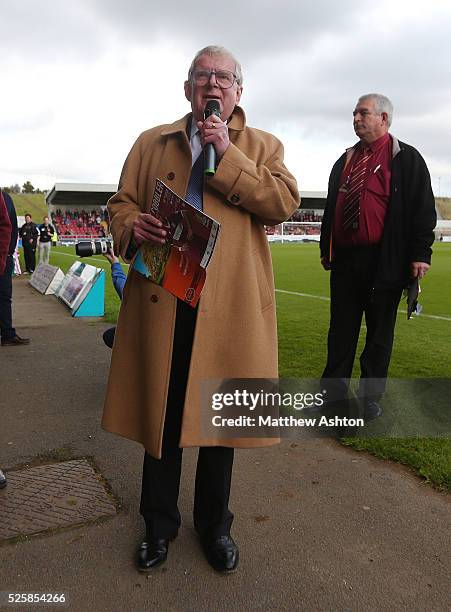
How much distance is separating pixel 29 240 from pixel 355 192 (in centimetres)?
1662

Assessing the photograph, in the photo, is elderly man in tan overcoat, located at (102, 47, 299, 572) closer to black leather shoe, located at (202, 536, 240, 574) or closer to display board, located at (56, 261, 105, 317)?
black leather shoe, located at (202, 536, 240, 574)

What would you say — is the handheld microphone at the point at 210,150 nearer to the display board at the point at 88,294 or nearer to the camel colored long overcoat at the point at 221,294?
the camel colored long overcoat at the point at 221,294

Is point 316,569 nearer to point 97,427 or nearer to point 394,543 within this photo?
point 394,543

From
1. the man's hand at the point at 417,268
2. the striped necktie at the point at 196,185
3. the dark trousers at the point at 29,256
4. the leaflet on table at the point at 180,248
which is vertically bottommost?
the dark trousers at the point at 29,256

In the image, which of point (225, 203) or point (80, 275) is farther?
point (80, 275)

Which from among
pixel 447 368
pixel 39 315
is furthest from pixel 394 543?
pixel 39 315

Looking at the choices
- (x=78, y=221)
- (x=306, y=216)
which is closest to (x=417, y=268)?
(x=78, y=221)

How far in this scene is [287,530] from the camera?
278 cm

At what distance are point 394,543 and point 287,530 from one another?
21.0 inches

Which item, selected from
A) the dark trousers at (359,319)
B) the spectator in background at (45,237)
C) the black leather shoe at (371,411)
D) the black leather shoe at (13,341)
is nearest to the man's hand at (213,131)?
the dark trousers at (359,319)

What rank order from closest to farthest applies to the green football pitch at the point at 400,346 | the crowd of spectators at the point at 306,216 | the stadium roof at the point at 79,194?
the green football pitch at the point at 400,346 → the stadium roof at the point at 79,194 → the crowd of spectators at the point at 306,216

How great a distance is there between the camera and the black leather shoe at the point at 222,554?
2457mm

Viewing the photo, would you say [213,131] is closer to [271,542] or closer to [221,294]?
[221,294]

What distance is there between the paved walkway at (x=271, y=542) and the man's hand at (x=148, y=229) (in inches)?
59.6
